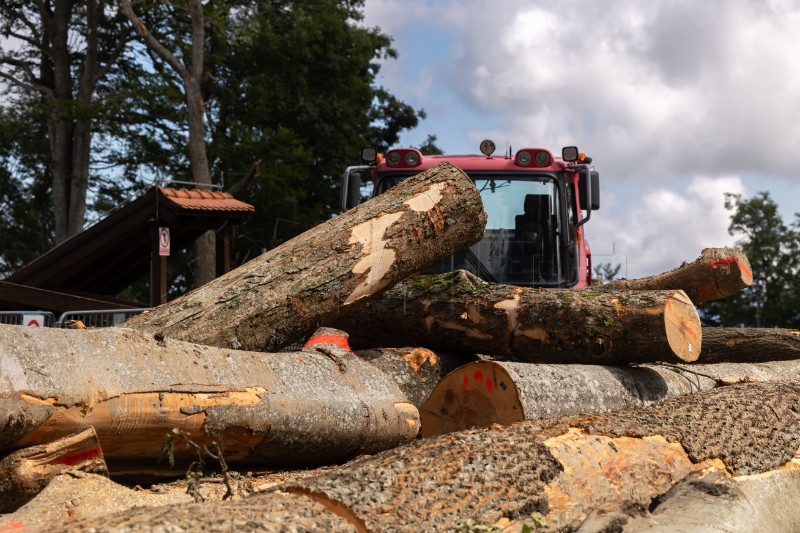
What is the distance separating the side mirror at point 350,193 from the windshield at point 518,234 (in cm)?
113

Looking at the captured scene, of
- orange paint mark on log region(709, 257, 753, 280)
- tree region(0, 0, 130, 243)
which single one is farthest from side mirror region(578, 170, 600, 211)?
tree region(0, 0, 130, 243)

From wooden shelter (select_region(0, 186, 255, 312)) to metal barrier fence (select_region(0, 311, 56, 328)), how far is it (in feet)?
4.70

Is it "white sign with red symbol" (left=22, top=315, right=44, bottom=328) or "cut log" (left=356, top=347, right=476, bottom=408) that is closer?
"cut log" (left=356, top=347, right=476, bottom=408)

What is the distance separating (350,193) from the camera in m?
9.75

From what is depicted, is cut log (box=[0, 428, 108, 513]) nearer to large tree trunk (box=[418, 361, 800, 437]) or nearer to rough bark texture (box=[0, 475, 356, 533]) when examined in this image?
rough bark texture (box=[0, 475, 356, 533])

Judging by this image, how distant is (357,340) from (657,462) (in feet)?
11.1

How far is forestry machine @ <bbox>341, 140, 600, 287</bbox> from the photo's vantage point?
30.4 ft

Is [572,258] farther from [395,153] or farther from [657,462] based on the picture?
[657,462]

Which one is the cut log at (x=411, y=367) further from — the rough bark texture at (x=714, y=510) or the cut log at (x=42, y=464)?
the cut log at (x=42, y=464)

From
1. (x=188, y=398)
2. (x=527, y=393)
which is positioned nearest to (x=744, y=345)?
(x=527, y=393)

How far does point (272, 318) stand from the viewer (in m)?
6.26

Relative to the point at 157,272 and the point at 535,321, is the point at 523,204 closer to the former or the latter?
the point at 535,321

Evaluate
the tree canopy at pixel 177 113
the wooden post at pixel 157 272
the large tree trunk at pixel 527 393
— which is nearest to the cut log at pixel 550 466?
the large tree trunk at pixel 527 393

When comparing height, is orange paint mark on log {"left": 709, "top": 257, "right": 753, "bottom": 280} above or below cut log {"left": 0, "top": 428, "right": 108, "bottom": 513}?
above
